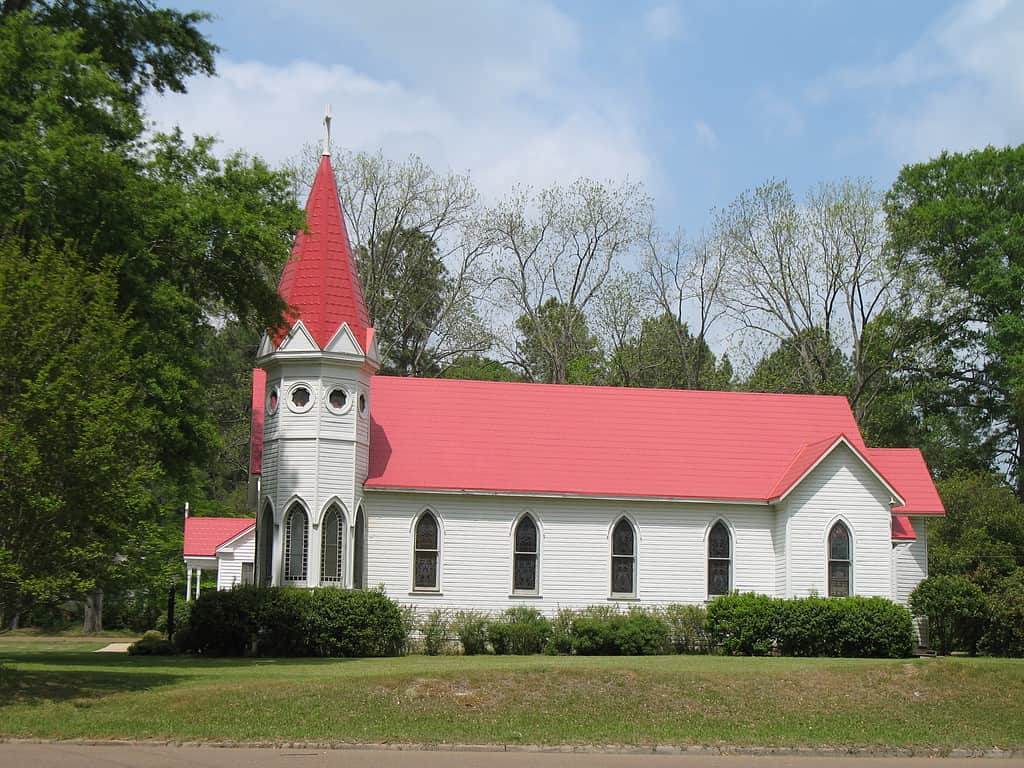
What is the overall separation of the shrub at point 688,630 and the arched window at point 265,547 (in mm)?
10744

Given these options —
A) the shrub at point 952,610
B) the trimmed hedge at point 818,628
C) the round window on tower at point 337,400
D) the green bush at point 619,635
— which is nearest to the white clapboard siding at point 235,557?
the round window on tower at point 337,400

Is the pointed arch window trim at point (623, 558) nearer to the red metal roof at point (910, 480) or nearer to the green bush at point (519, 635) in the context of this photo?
the green bush at point (519, 635)

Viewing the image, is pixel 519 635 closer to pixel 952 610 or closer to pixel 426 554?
pixel 426 554

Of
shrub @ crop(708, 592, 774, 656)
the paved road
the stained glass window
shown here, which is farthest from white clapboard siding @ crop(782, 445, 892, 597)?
the paved road

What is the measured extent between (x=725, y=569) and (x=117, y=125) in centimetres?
2030

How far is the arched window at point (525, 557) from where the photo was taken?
3503 cm

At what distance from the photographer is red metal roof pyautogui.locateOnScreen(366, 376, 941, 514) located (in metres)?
35.4

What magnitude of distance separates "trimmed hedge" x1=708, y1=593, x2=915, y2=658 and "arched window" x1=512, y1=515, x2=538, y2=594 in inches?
213

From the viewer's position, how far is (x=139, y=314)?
1099 inches

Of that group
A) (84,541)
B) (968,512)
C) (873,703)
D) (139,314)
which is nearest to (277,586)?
(139,314)

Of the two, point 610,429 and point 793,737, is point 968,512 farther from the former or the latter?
point 793,737

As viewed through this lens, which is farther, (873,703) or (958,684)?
(958,684)

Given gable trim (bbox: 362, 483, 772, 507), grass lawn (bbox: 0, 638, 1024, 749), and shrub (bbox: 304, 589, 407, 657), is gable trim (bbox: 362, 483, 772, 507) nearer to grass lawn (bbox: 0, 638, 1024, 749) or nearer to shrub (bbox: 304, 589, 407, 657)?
shrub (bbox: 304, 589, 407, 657)

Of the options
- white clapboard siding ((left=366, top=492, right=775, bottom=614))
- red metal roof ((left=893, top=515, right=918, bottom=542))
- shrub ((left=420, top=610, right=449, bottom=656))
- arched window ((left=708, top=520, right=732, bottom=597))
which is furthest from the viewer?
red metal roof ((left=893, top=515, right=918, bottom=542))
